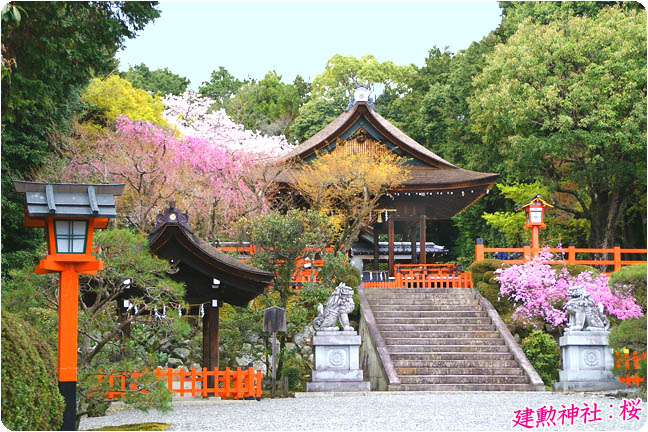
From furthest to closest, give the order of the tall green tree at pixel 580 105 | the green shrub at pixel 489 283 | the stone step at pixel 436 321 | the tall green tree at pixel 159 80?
the tall green tree at pixel 159 80
the tall green tree at pixel 580 105
the green shrub at pixel 489 283
the stone step at pixel 436 321

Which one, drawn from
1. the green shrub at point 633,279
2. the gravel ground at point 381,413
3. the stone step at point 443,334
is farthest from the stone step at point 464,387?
the green shrub at point 633,279

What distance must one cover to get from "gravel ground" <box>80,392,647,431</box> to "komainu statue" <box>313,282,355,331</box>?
146 cm

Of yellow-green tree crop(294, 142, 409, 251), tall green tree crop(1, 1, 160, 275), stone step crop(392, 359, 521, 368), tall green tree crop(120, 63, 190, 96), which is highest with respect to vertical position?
tall green tree crop(120, 63, 190, 96)

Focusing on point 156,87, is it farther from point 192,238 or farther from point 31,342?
point 31,342

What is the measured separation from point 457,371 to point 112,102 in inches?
645

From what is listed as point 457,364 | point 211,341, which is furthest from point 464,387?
point 211,341

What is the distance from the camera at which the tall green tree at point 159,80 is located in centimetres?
4300

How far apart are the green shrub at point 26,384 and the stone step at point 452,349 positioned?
973 cm

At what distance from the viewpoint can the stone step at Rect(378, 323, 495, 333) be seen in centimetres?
1866

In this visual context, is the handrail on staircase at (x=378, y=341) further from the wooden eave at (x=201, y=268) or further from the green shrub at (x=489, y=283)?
the wooden eave at (x=201, y=268)

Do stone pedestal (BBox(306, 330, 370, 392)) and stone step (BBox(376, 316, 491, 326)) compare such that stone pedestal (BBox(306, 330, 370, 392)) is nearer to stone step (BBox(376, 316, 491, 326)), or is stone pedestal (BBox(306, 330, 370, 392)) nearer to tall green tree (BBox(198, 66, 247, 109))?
stone step (BBox(376, 316, 491, 326))

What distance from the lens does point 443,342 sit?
17891 millimetres

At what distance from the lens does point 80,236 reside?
9422mm

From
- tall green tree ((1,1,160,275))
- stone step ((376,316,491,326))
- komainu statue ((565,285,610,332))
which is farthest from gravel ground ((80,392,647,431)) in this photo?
tall green tree ((1,1,160,275))
